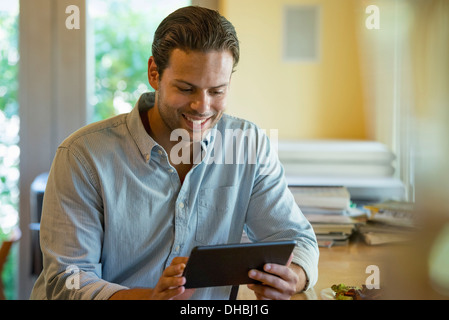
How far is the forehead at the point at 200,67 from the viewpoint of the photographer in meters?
1.00

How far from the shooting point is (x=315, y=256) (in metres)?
1.09

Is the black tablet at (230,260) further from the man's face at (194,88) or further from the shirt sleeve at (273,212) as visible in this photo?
the man's face at (194,88)

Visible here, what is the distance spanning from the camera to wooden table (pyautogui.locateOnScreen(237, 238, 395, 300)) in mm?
1109

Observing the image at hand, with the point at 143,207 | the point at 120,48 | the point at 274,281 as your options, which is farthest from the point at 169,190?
the point at 120,48

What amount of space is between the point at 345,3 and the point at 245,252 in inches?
32.1

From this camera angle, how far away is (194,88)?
3.33ft

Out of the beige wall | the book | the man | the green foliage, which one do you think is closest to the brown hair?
the man

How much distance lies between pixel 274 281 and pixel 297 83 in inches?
24.0

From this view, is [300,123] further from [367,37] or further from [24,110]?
[24,110]

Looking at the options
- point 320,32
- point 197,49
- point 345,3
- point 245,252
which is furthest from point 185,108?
point 345,3

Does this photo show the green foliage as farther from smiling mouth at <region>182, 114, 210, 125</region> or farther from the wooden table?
the wooden table

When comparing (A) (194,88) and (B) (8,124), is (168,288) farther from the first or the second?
(B) (8,124)

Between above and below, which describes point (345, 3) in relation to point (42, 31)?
above

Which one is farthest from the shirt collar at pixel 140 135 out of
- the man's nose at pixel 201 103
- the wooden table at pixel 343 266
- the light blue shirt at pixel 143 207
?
the wooden table at pixel 343 266
